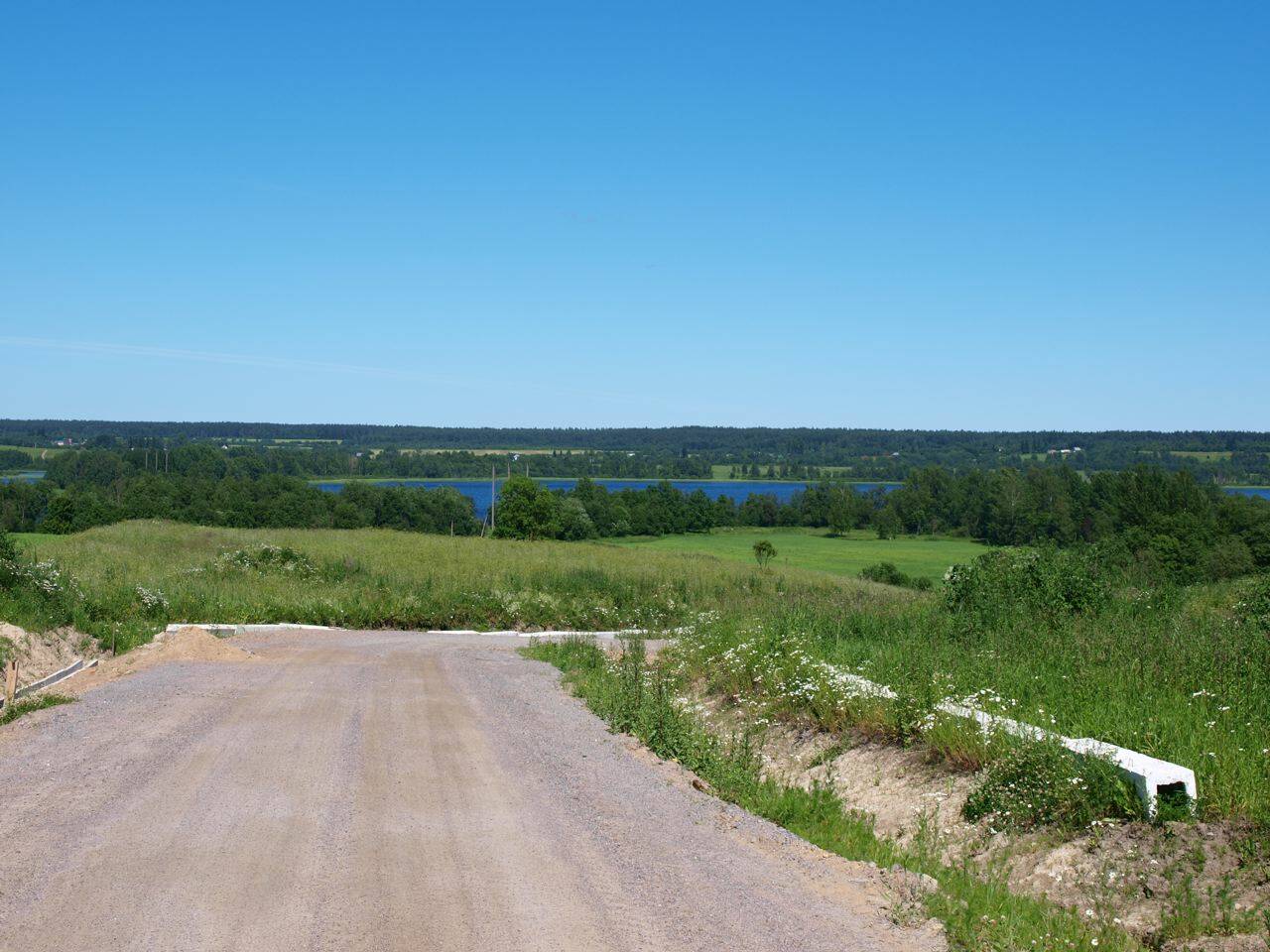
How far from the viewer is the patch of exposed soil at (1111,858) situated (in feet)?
18.6

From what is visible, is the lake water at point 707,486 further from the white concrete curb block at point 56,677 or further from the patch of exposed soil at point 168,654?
the white concrete curb block at point 56,677

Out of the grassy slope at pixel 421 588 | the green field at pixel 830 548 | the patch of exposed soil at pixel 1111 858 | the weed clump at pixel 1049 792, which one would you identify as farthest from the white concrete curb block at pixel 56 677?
the green field at pixel 830 548

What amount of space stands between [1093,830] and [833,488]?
121675mm

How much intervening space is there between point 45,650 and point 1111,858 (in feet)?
49.6

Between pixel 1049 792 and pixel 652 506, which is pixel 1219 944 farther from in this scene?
pixel 652 506

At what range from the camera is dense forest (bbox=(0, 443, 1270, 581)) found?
68.5 metres

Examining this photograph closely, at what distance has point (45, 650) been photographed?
15562 millimetres

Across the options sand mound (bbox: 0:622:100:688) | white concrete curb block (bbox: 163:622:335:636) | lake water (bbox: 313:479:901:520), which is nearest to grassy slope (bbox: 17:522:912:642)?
white concrete curb block (bbox: 163:622:335:636)

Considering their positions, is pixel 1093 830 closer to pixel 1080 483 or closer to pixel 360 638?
pixel 360 638

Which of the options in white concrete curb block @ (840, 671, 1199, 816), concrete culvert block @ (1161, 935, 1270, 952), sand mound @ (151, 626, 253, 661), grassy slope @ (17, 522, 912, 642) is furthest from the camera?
grassy slope @ (17, 522, 912, 642)

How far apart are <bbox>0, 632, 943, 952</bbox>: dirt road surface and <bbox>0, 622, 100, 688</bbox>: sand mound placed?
359cm

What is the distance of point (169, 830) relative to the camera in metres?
6.93

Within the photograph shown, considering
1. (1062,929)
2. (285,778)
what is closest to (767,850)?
(1062,929)

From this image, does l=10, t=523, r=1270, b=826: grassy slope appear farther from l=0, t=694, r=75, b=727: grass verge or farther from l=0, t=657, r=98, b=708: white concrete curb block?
l=0, t=694, r=75, b=727: grass verge
